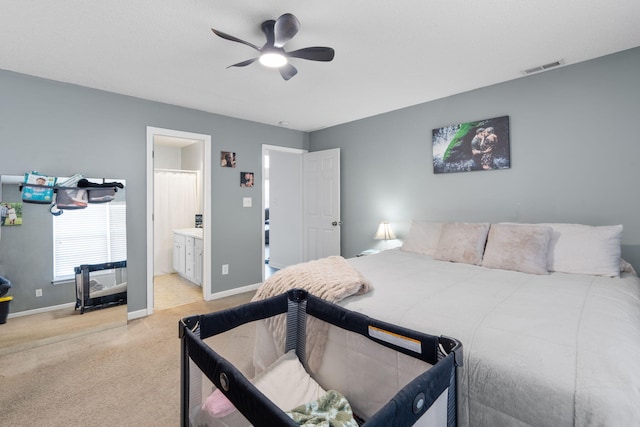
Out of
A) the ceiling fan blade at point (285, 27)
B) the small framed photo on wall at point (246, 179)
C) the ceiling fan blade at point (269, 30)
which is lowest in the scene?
the small framed photo on wall at point (246, 179)

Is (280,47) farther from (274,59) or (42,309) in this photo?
(42,309)

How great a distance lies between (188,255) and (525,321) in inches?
171

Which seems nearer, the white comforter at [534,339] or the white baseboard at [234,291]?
the white comforter at [534,339]

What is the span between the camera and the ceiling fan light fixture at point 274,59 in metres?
2.04

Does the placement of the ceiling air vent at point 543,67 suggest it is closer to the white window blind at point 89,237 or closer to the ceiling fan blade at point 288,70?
the ceiling fan blade at point 288,70

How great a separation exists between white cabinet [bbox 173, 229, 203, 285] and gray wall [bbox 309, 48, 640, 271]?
253 cm

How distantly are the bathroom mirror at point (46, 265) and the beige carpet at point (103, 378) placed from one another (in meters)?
0.14

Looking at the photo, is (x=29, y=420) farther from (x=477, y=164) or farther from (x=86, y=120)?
(x=477, y=164)

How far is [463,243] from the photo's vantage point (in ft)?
8.68

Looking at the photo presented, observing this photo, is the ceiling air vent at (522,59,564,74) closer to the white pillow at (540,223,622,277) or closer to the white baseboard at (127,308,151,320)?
the white pillow at (540,223,622,277)

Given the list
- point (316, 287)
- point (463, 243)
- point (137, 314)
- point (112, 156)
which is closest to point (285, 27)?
point (316, 287)

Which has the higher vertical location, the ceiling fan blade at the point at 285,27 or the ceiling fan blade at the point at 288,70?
the ceiling fan blade at the point at 285,27

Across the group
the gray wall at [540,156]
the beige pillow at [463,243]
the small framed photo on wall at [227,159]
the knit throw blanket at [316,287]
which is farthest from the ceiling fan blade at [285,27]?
the small framed photo on wall at [227,159]

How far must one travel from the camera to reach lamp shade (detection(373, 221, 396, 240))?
3.66m
